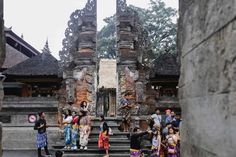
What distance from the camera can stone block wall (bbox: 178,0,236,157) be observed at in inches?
96.1

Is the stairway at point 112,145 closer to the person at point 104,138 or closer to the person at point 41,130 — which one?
the person at point 104,138

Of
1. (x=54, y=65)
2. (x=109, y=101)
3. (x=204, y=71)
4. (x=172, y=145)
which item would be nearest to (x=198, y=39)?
(x=204, y=71)

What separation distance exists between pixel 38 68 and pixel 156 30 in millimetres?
22490

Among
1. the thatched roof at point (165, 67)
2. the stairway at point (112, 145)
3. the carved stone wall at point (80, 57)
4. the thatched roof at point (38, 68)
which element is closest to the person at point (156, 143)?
the stairway at point (112, 145)

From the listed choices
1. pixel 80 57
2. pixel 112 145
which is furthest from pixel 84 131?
pixel 80 57

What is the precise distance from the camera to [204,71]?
302 centimetres

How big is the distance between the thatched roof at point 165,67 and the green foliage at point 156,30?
53.7ft

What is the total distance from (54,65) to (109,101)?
9.27m

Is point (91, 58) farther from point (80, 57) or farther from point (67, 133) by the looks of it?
point (67, 133)

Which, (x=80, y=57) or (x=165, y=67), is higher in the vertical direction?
(x=80, y=57)

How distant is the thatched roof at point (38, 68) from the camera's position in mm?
17359

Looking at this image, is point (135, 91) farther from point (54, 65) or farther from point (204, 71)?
point (204, 71)

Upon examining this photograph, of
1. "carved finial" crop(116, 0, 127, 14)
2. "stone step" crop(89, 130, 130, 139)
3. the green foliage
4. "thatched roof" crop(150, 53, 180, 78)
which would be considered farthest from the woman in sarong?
the green foliage

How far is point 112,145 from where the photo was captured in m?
12.6
